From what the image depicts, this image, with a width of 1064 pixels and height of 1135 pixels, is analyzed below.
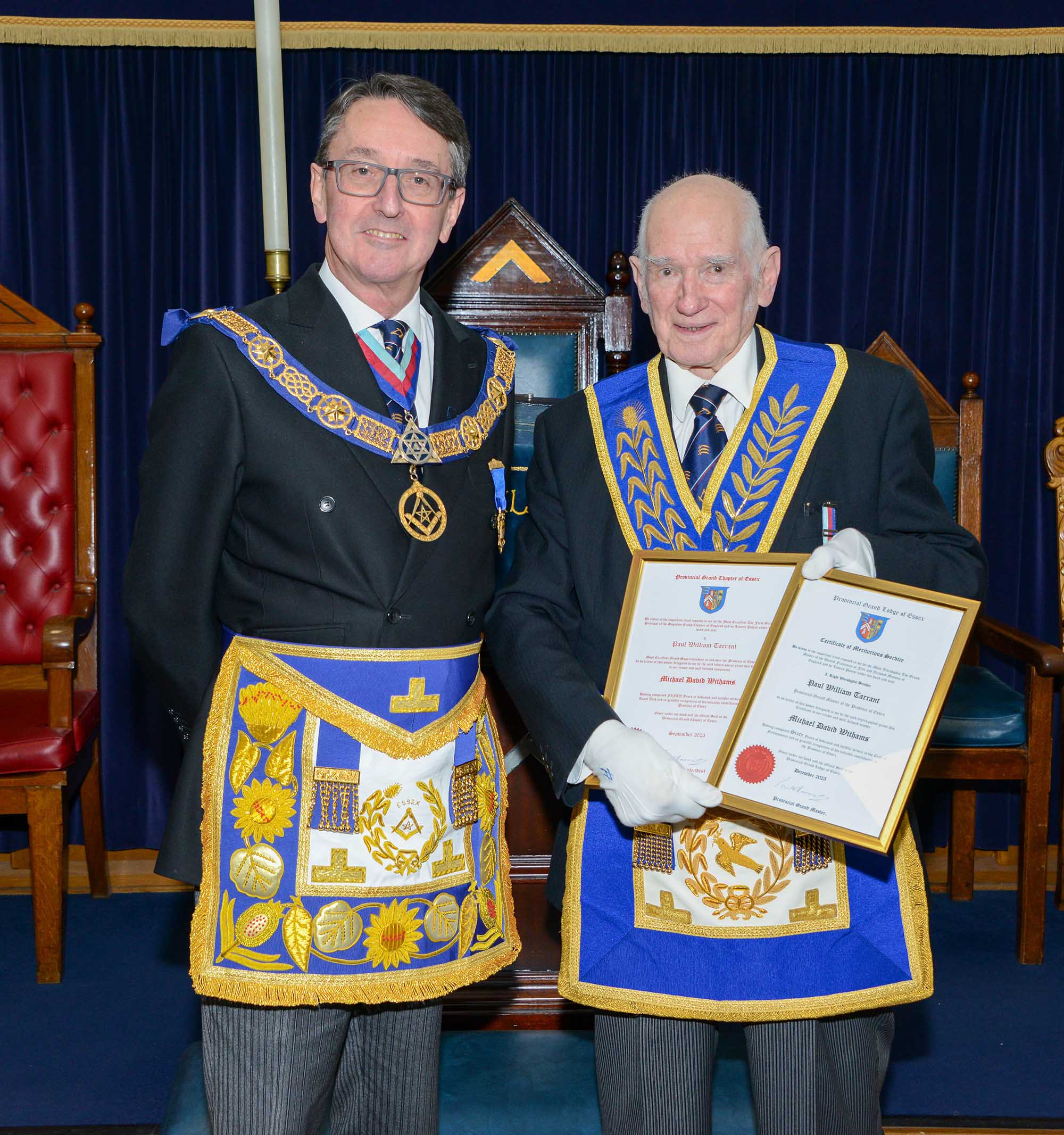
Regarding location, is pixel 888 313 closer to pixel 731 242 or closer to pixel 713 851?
pixel 731 242

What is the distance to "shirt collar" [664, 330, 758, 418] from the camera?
162 centimetres

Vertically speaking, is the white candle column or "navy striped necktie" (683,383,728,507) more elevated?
the white candle column

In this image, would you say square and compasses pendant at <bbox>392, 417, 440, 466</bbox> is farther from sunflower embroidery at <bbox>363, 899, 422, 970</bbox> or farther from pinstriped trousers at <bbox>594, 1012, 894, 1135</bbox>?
pinstriped trousers at <bbox>594, 1012, 894, 1135</bbox>

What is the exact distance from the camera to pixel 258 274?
3.64m

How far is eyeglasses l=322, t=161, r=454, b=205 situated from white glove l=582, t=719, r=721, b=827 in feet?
2.46

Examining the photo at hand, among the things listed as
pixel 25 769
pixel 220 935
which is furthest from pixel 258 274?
pixel 220 935

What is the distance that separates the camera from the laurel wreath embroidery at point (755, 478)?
5.11 feet

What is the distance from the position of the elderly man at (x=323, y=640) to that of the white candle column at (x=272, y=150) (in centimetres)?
24

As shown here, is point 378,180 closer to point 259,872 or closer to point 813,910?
point 259,872

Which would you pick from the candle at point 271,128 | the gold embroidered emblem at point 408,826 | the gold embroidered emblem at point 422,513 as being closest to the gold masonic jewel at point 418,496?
the gold embroidered emblem at point 422,513

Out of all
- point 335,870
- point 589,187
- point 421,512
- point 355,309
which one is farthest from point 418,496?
point 589,187

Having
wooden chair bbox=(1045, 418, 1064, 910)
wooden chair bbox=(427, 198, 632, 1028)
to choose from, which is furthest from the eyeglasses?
wooden chair bbox=(1045, 418, 1064, 910)

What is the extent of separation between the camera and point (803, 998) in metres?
1.51

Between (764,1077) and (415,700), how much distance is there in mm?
668
